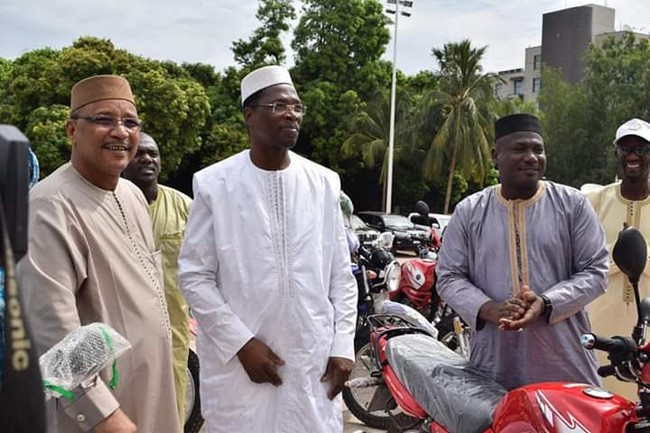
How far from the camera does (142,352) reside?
2.33 m

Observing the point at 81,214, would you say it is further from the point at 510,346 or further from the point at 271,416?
the point at 510,346

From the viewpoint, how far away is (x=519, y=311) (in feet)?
8.72

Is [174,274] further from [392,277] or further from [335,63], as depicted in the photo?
[335,63]

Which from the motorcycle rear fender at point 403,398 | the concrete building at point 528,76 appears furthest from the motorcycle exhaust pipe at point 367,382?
the concrete building at point 528,76

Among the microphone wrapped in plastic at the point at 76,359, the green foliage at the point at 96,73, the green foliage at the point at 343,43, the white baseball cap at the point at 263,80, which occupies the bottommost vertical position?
the microphone wrapped in plastic at the point at 76,359

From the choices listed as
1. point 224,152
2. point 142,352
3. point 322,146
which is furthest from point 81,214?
point 322,146

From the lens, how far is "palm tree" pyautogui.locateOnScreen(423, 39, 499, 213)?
93.6 ft

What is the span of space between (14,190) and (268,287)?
69.4 inches

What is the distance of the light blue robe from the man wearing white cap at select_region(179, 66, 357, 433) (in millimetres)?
584

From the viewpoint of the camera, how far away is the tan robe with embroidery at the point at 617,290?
3717 mm

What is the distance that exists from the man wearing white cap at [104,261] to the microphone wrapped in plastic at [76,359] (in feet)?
0.96

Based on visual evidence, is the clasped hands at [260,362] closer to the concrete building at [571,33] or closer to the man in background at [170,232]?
the man in background at [170,232]

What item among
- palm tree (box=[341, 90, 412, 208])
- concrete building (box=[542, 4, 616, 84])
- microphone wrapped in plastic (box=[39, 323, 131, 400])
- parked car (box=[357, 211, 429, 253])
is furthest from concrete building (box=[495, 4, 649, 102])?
microphone wrapped in plastic (box=[39, 323, 131, 400])

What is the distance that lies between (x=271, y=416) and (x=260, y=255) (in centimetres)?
58
